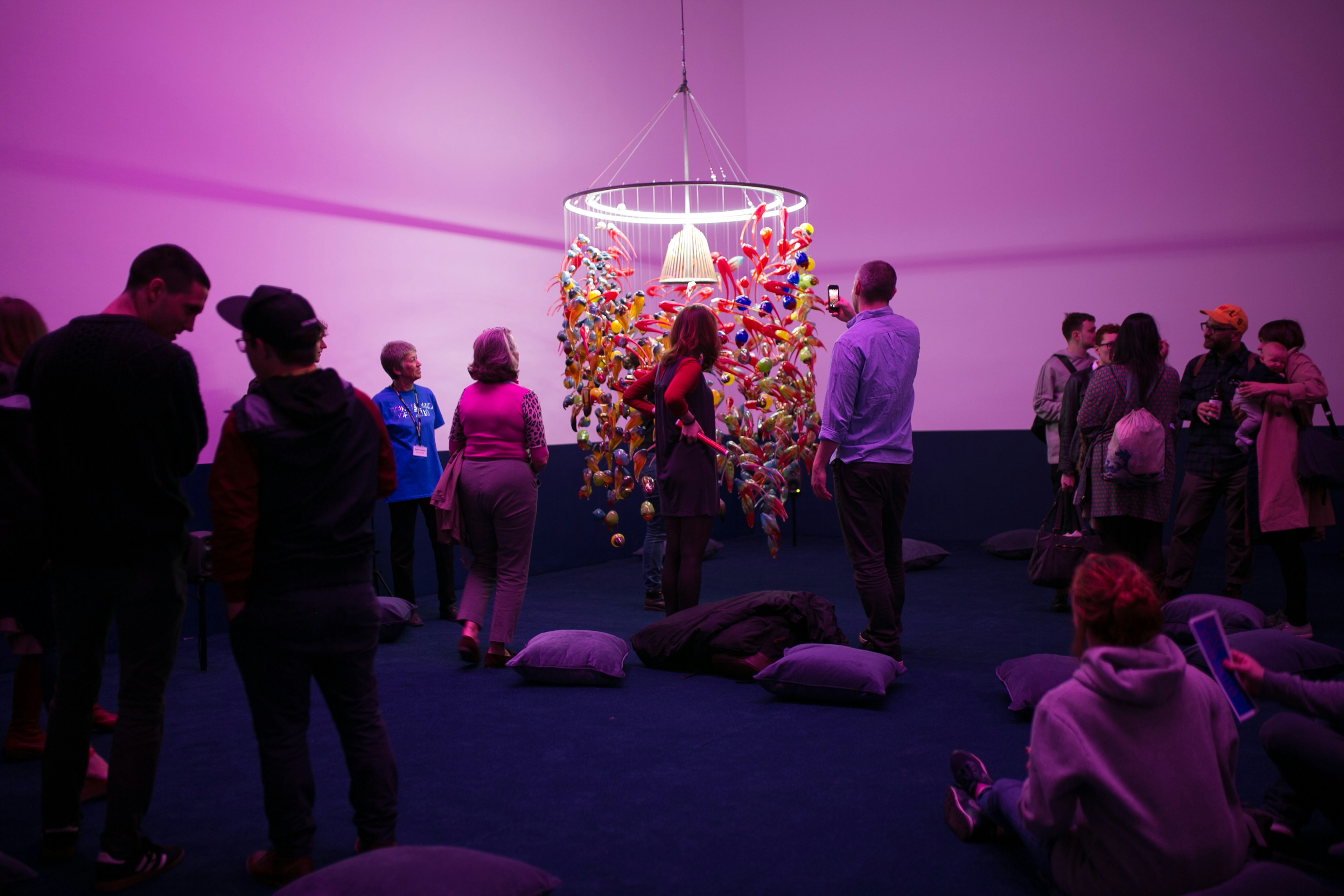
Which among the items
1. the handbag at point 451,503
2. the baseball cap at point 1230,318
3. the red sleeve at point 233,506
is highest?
the baseball cap at point 1230,318

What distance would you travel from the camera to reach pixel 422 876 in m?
1.85

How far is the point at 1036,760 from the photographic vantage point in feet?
5.83

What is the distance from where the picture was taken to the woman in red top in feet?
13.6

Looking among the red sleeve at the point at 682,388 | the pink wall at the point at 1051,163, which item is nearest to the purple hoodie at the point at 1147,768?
the red sleeve at the point at 682,388

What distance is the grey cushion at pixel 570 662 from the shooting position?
3859mm

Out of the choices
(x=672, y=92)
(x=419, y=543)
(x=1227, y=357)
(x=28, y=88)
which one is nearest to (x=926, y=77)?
(x=672, y=92)

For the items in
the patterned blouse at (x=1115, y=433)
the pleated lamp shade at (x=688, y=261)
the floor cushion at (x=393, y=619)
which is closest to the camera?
the patterned blouse at (x=1115, y=433)

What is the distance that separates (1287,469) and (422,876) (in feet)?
13.2

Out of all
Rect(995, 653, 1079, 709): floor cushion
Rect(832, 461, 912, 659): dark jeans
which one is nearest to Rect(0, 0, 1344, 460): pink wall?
Rect(832, 461, 912, 659): dark jeans

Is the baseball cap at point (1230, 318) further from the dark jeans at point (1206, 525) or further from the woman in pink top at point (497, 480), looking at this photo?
the woman in pink top at point (497, 480)

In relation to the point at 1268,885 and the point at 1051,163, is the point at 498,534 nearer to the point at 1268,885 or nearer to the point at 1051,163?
the point at 1268,885

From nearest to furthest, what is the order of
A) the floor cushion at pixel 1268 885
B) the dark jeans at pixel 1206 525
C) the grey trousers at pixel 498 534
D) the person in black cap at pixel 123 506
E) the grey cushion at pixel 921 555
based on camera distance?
the floor cushion at pixel 1268 885, the person in black cap at pixel 123 506, the grey trousers at pixel 498 534, the dark jeans at pixel 1206 525, the grey cushion at pixel 921 555

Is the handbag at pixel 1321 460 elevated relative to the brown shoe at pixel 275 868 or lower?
elevated

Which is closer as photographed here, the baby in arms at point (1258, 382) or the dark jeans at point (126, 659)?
the dark jeans at point (126, 659)
